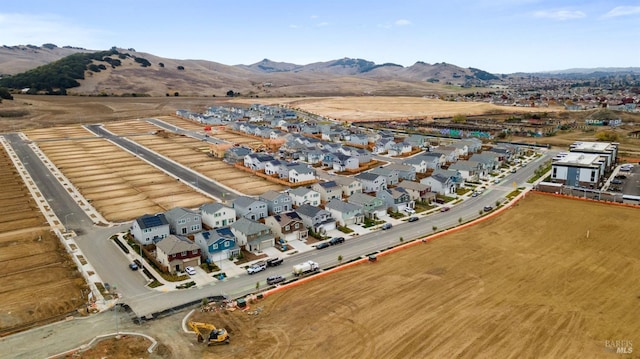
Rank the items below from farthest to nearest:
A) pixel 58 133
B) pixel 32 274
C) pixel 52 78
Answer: pixel 52 78 < pixel 58 133 < pixel 32 274

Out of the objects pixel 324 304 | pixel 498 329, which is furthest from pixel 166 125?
pixel 498 329

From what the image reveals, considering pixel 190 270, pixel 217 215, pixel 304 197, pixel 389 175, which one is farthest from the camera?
pixel 389 175

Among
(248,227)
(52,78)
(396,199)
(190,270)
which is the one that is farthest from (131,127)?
(190,270)

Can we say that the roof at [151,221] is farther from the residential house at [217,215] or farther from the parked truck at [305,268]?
the parked truck at [305,268]

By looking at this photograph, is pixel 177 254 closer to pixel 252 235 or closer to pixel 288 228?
pixel 252 235

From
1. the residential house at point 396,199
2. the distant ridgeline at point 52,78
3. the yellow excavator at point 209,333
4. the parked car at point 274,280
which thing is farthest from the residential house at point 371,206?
the distant ridgeline at point 52,78

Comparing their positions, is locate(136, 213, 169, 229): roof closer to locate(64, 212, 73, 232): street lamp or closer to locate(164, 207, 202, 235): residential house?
locate(164, 207, 202, 235): residential house
